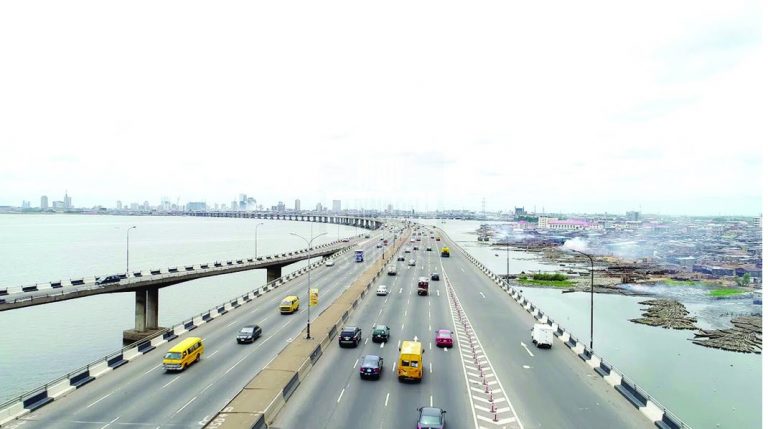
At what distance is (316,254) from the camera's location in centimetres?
13338

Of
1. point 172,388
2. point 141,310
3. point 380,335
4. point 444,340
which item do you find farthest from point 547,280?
point 172,388

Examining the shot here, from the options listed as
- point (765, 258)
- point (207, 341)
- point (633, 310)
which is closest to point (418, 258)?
point (633, 310)

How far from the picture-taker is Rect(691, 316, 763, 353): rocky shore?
6575 cm

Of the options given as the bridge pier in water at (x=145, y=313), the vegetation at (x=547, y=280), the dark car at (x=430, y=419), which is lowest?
the vegetation at (x=547, y=280)

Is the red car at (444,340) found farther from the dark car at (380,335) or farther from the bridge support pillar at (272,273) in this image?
the bridge support pillar at (272,273)

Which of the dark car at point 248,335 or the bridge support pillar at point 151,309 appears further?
the bridge support pillar at point 151,309

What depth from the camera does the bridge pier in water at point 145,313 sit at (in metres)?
64.6

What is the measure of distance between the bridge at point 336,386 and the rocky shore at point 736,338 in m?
32.7

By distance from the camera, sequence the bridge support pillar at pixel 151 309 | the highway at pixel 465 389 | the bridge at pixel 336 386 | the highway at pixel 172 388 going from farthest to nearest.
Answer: the bridge support pillar at pixel 151 309, the highway at pixel 465 389, the bridge at pixel 336 386, the highway at pixel 172 388

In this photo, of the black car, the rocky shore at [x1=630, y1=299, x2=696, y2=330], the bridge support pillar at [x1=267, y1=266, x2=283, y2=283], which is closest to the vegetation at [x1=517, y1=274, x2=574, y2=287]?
the rocky shore at [x1=630, y1=299, x2=696, y2=330]

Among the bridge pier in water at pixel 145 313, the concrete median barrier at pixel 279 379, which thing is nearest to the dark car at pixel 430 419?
the concrete median barrier at pixel 279 379

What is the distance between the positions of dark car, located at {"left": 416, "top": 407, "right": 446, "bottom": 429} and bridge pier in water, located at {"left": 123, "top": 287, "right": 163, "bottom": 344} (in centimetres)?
4989

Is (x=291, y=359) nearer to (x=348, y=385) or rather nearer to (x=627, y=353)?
(x=348, y=385)

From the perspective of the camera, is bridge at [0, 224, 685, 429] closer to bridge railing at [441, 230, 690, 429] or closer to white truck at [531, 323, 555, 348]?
bridge railing at [441, 230, 690, 429]
